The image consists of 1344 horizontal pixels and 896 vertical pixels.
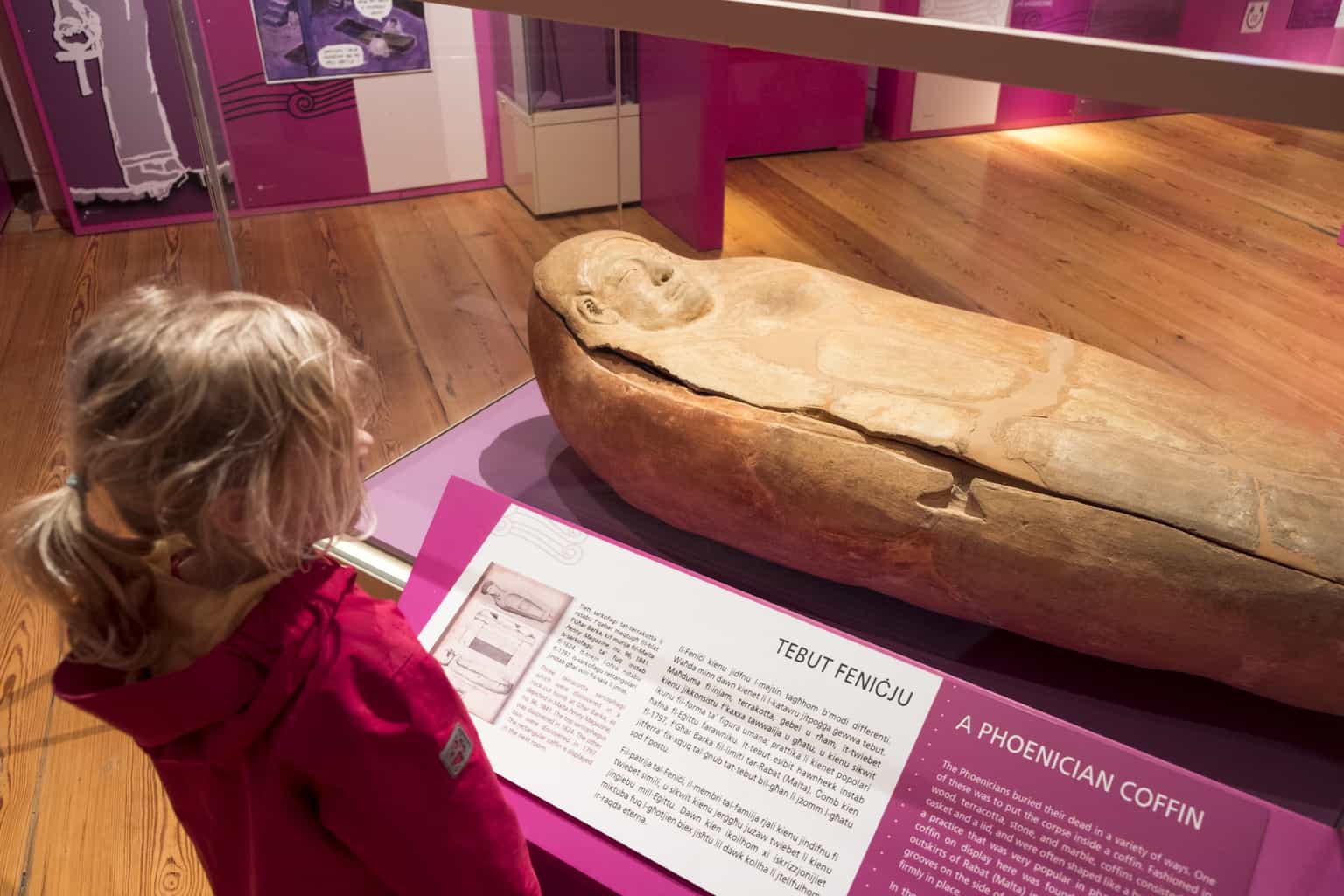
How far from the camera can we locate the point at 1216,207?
2613mm

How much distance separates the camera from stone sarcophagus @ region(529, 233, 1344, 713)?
1533mm

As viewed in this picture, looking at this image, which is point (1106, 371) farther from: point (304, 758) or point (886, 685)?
point (304, 758)

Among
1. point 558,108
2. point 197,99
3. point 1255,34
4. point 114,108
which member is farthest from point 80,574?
point 114,108

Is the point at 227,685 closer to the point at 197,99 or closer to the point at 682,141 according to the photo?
the point at 197,99

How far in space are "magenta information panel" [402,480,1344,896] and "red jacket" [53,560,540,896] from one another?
362mm

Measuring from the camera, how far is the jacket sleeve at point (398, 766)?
1010mm

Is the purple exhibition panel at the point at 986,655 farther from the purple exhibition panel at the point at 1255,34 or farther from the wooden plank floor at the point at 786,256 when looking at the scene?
the purple exhibition panel at the point at 1255,34

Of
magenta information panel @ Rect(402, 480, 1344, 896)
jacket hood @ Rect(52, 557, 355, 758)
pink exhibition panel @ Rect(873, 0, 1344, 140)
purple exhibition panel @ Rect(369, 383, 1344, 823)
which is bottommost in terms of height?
purple exhibition panel @ Rect(369, 383, 1344, 823)

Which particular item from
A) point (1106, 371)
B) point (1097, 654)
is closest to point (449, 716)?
point (1097, 654)

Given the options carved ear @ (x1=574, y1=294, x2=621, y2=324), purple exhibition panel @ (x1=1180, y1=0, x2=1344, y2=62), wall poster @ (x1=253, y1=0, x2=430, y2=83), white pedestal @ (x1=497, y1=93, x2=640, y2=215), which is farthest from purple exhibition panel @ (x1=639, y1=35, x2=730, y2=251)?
purple exhibition panel @ (x1=1180, y1=0, x2=1344, y2=62)

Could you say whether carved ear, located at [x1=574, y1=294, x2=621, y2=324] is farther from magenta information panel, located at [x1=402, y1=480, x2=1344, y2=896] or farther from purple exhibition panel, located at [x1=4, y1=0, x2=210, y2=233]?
purple exhibition panel, located at [x1=4, y1=0, x2=210, y2=233]

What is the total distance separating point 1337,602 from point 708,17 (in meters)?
1.29

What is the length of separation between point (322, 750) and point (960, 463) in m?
1.13

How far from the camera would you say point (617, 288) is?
2.16 metres
